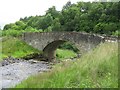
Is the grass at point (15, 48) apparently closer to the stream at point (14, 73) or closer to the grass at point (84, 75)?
the stream at point (14, 73)

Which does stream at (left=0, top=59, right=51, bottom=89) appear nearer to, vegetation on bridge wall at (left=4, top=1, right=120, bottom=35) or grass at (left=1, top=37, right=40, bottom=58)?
grass at (left=1, top=37, right=40, bottom=58)

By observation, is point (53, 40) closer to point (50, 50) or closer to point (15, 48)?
point (15, 48)

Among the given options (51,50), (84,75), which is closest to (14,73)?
(84,75)

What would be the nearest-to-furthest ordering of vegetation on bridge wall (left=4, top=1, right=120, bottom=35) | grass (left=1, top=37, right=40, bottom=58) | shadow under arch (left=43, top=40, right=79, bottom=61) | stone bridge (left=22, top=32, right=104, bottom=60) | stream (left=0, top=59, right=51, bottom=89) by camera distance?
stream (left=0, top=59, right=51, bottom=89)
stone bridge (left=22, top=32, right=104, bottom=60)
grass (left=1, top=37, right=40, bottom=58)
shadow under arch (left=43, top=40, right=79, bottom=61)
vegetation on bridge wall (left=4, top=1, right=120, bottom=35)

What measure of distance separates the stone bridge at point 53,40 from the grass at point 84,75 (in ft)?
77.3

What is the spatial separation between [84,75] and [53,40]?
33454 mm

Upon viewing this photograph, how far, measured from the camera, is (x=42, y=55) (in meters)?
48.6

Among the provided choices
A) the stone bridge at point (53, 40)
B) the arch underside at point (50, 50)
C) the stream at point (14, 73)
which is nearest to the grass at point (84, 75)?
the stream at point (14, 73)

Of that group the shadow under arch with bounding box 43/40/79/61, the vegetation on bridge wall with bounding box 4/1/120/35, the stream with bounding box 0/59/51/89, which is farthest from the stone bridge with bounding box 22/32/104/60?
the vegetation on bridge wall with bounding box 4/1/120/35

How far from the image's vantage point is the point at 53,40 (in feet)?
150

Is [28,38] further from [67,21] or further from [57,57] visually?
[67,21]

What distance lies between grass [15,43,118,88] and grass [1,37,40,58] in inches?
1203

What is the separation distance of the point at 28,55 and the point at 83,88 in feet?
112

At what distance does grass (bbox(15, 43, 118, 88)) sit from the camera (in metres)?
11.6
